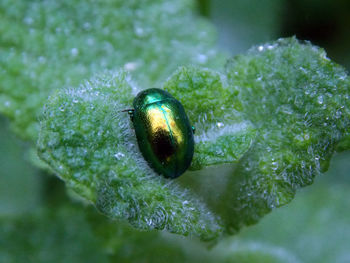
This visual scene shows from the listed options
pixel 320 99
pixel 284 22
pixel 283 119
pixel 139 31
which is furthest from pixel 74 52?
pixel 284 22

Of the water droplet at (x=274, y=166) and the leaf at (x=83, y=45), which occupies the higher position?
the leaf at (x=83, y=45)

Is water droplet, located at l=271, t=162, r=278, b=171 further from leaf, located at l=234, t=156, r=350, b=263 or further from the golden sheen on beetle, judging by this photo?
leaf, located at l=234, t=156, r=350, b=263

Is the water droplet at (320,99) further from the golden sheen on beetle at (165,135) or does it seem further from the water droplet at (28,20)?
the water droplet at (28,20)

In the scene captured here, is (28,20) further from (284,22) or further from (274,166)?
(284,22)

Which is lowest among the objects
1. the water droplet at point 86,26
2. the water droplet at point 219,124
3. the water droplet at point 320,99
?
the water droplet at point 320,99

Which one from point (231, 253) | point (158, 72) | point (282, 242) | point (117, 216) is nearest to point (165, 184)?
point (117, 216)

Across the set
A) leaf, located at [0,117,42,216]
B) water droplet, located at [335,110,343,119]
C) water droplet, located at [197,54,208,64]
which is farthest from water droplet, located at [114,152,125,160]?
leaf, located at [0,117,42,216]

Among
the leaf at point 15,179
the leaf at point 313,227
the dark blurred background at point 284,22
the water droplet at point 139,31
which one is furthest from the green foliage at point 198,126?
the dark blurred background at point 284,22
